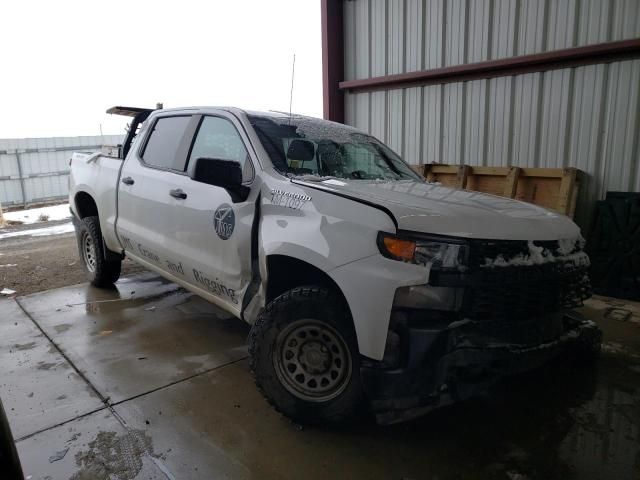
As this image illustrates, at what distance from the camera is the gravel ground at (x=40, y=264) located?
5.68 m

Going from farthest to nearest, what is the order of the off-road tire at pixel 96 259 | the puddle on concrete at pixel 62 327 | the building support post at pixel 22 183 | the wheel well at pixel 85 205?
the building support post at pixel 22 183
the wheel well at pixel 85 205
the off-road tire at pixel 96 259
the puddle on concrete at pixel 62 327

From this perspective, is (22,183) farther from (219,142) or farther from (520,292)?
(520,292)

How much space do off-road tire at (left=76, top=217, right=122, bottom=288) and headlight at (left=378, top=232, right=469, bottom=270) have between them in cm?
390

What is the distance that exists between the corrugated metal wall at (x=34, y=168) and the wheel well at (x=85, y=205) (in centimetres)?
960

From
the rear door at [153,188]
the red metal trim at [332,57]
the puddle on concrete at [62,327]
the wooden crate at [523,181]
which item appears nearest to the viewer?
the rear door at [153,188]

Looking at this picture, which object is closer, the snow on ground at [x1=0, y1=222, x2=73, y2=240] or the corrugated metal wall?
the snow on ground at [x1=0, y1=222, x2=73, y2=240]

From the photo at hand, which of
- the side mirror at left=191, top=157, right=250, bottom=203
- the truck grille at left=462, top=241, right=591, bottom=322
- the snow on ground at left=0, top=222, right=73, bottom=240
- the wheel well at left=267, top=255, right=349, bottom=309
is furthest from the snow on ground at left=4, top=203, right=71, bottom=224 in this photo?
the truck grille at left=462, top=241, right=591, bottom=322

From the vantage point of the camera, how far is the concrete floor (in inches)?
93.2

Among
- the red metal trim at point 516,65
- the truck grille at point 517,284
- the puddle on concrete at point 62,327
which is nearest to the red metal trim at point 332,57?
the red metal trim at point 516,65

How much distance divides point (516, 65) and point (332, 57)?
3.24m

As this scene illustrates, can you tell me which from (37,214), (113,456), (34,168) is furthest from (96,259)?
(34,168)

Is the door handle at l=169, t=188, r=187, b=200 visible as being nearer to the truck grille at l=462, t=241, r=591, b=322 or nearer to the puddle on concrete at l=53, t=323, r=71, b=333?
the puddle on concrete at l=53, t=323, r=71, b=333

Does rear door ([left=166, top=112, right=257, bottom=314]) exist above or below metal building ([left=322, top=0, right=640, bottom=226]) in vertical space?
below

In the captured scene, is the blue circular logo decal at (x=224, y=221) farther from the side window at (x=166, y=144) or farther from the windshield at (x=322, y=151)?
the side window at (x=166, y=144)
